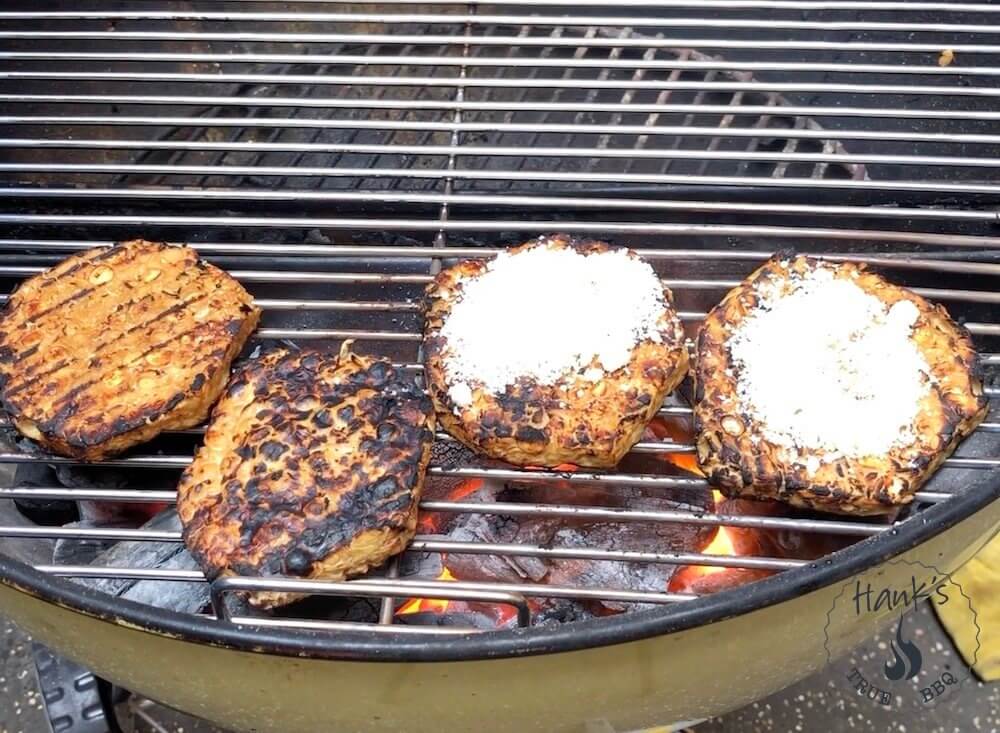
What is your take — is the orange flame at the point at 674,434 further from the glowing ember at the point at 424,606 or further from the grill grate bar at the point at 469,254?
the glowing ember at the point at 424,606

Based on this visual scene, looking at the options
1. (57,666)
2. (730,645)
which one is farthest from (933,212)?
(57,666)

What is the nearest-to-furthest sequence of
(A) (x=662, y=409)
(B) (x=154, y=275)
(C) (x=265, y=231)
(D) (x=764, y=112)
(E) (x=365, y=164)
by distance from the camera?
(A) (x=662, y=409) < (B) (x=154, y=275) < (D) (x=764, y=112) < (C) (x=265, y=231) < (E) (x=365, y=164)

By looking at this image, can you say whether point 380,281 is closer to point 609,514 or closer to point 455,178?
point 455,178

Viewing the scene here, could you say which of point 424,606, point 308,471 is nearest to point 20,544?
point 308,471

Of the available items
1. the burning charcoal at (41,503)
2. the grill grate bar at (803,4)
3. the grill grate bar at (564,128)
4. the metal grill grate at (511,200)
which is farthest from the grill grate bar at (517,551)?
the grill grate bar at (803,4)

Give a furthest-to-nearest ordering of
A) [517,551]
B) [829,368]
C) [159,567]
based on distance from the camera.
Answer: [159,567] < [829,368] < [517,551]

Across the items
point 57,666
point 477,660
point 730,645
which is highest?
point 477,660

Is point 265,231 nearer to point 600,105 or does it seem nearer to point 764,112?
point 600,105
